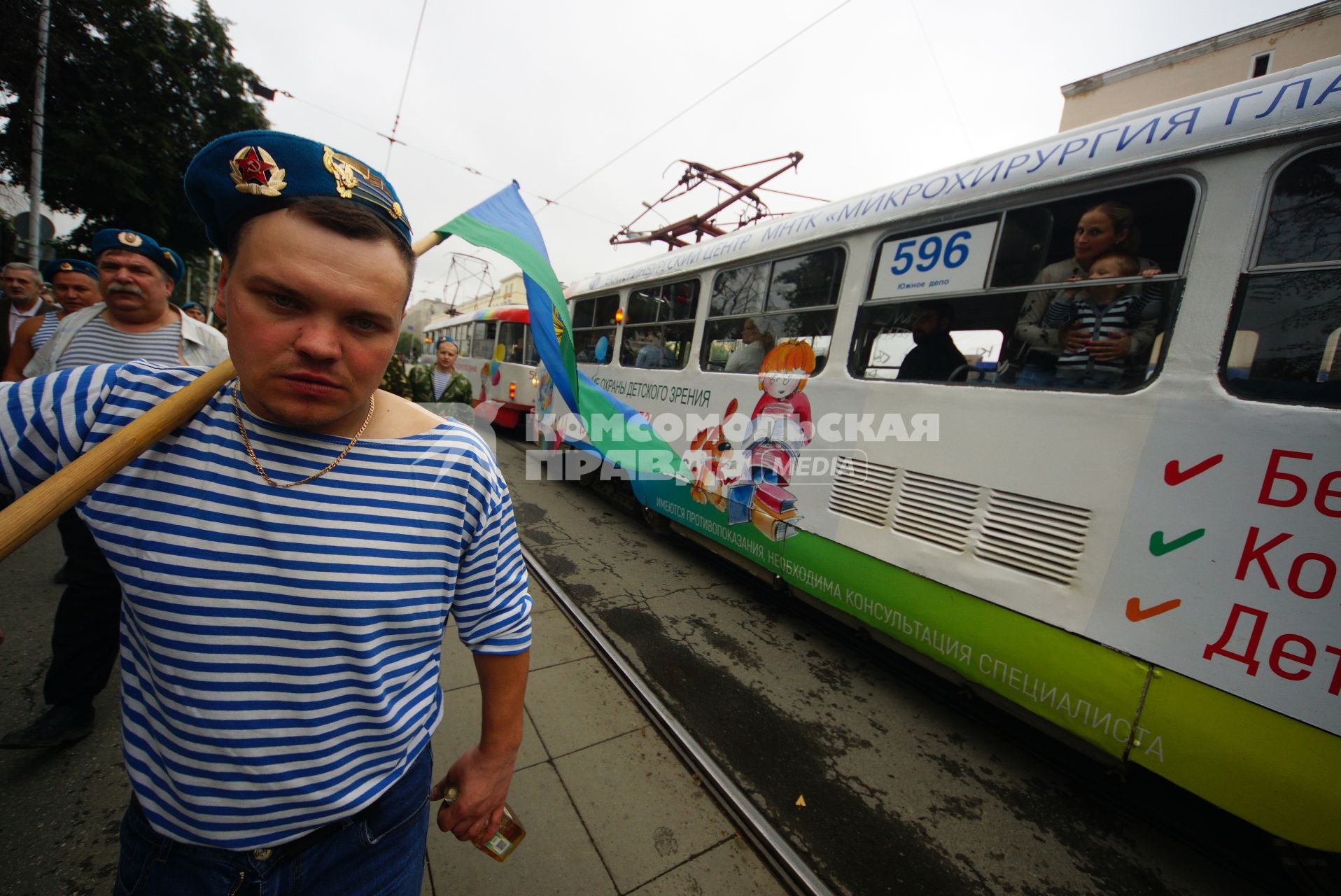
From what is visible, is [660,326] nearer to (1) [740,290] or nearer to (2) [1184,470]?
(1) [740,290]

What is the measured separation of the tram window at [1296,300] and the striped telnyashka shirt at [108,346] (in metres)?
4.46

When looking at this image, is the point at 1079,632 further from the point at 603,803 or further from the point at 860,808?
the point at 603,803

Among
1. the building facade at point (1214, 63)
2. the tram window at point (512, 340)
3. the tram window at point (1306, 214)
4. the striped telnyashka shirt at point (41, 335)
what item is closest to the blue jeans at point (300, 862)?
the tram window at point (1306, 214)

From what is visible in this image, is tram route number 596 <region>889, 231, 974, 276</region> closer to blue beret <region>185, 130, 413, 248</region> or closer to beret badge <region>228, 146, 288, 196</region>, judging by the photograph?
blue beret <region>185, 130, 413, 248</region>

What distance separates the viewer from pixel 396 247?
926 mm

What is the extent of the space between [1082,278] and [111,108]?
19.6 meters

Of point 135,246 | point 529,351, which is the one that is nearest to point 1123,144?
point 135,246

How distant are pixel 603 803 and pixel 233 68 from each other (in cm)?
2142

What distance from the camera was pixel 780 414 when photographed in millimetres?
3758

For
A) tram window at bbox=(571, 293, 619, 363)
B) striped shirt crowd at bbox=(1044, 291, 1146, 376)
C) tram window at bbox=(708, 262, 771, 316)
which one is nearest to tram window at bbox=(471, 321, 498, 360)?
tram window at bbox=(571, 293, 619, 363)

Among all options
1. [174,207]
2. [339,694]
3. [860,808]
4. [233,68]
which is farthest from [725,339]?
[233,68]

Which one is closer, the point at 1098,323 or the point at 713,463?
the point at 1098,323

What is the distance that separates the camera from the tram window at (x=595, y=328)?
6281mm

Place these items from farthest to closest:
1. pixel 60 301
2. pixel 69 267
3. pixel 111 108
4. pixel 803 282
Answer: pixel 111 108, pixel 803 282, pixel 60 301, pixel 69 267
